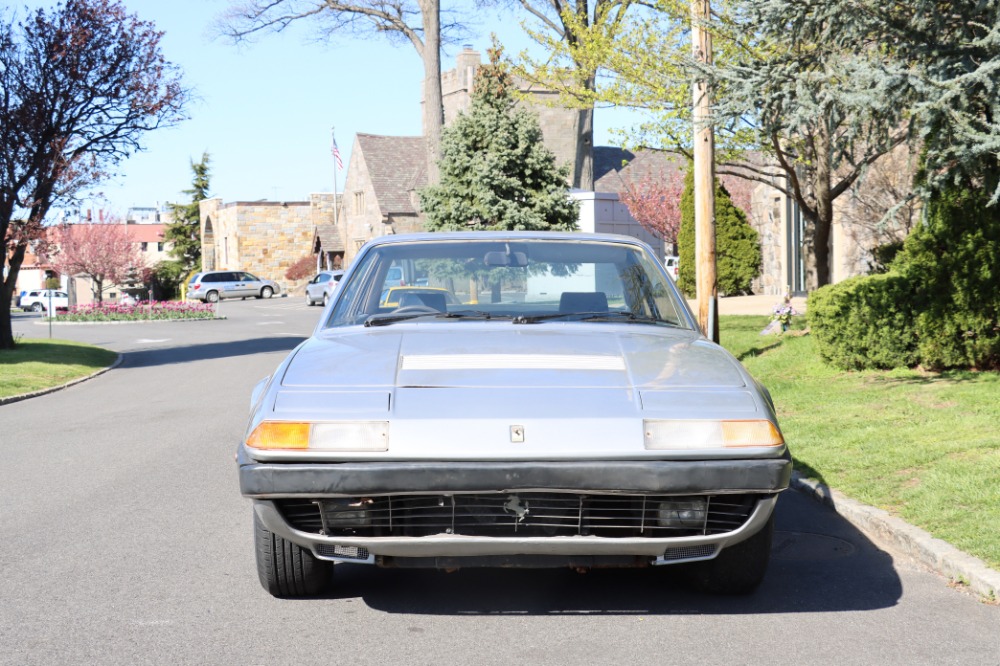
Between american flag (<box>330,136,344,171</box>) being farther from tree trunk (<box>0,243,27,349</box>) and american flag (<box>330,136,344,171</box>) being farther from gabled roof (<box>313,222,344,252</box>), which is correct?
tree trunk (<box>0,243,27,349</box>)

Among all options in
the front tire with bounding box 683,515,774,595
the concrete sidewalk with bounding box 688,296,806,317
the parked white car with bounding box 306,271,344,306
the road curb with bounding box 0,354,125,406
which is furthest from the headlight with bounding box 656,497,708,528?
the parked white car with bounding box 306,271,344,306

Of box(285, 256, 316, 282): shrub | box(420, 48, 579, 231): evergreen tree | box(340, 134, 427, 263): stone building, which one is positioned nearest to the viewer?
box(420, 48, 579, 231): evergreen tree

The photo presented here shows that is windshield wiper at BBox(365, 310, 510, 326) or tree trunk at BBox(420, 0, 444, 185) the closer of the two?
windshield wiper at BBox(365, 310, 510, 326)

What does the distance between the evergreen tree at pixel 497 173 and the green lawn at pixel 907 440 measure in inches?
652

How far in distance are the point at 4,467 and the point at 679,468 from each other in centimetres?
706

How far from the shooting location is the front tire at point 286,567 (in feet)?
16.1

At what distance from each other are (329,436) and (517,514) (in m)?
0.77

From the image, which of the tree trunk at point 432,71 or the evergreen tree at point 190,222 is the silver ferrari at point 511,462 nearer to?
the tree trunk at point 432,71

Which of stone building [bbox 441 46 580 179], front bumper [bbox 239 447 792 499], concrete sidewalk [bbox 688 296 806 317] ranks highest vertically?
stone building [bbox 441 46 580 179]

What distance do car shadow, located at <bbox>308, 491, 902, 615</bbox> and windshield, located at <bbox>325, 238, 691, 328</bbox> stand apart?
1272 mm

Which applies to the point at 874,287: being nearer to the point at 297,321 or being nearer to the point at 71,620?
the point at 71,620

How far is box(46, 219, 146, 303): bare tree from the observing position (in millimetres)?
64750

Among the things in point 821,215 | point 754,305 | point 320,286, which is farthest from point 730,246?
point 320,286

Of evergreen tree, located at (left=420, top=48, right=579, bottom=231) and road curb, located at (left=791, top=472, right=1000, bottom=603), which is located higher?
evergreen tree, located at (left=420, top=48, right=579, bottom=231)
